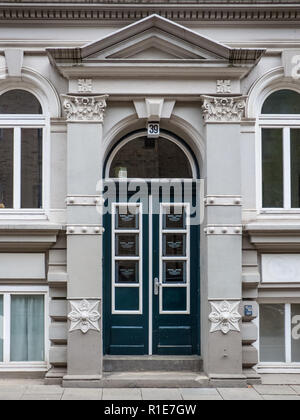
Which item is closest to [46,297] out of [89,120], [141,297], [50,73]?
[141,297]

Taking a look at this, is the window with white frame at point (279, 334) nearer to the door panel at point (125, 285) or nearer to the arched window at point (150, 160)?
the door panel at point (125, 285)

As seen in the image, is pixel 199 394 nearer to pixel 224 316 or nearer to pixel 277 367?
pixel 224 316

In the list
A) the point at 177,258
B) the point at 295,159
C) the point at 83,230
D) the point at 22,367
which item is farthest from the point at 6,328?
the point at 295,159

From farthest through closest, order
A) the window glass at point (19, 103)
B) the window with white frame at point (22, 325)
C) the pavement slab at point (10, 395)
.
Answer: the window glass at point (19, 103) → the window with white frame at point (22, 325) → the pavement slab at point (10, 395)

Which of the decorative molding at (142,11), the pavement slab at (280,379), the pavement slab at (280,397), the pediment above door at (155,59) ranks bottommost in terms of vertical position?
the pavement slab at (280,397)

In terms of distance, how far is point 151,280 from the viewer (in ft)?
32.3

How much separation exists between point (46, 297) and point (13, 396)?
5.56 feet

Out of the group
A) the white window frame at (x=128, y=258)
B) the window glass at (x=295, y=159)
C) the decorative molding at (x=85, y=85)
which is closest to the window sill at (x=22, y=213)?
the white window frame at (x=128, y=258)

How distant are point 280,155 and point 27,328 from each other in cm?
508

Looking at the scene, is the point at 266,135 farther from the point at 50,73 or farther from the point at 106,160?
the point at 50,73

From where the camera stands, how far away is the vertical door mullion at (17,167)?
32.2 feet

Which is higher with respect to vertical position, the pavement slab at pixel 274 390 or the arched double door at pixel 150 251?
the arched double door at pixel 150 251

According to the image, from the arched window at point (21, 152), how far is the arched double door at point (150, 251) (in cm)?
119

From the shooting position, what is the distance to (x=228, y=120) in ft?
31.3
